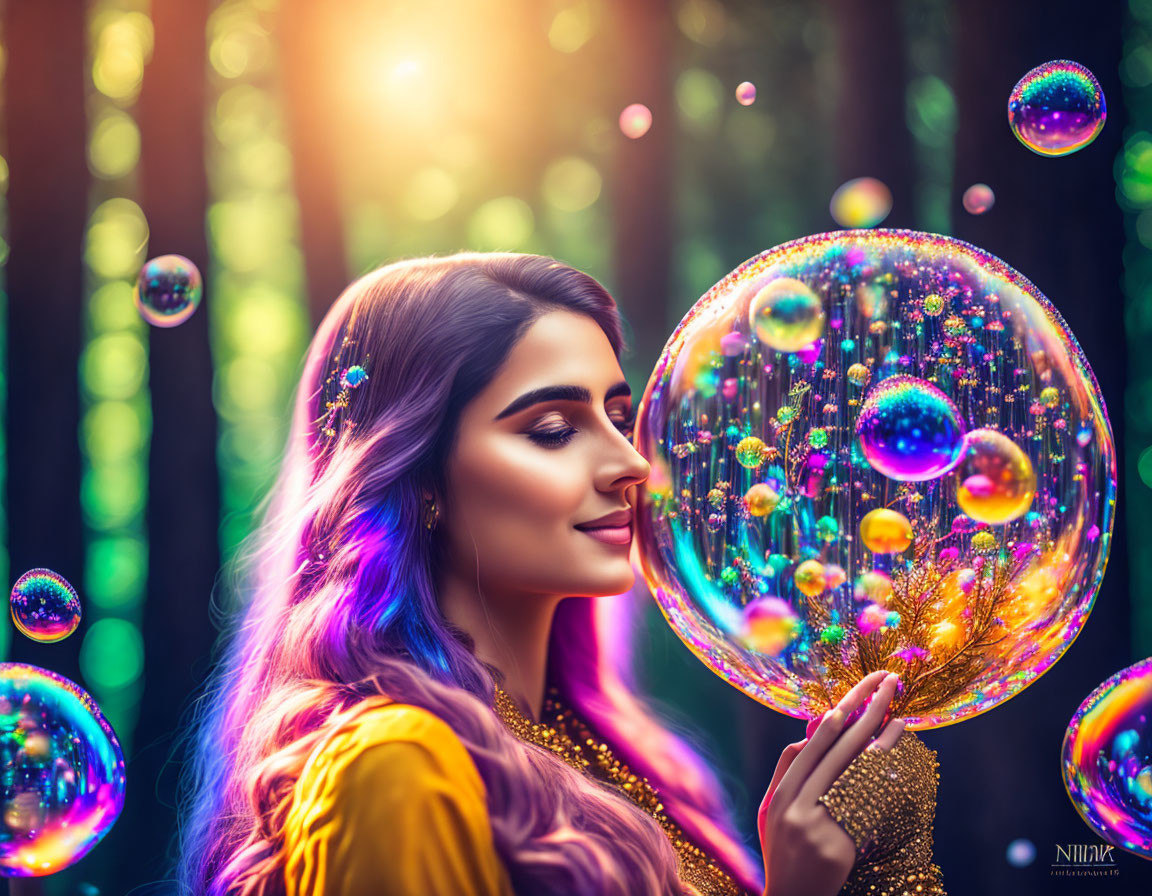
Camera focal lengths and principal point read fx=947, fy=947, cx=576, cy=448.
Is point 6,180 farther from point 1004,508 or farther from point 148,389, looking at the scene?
point 1004,508

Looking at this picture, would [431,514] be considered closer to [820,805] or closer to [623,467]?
[623,467]

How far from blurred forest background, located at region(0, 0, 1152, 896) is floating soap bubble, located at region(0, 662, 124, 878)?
1.25 ft

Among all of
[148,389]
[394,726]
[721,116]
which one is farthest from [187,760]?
[721,116]

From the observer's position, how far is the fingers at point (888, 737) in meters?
1.01

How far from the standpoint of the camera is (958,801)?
5.72 feet

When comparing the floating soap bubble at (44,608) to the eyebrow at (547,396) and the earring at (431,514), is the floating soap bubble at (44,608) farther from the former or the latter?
the eyebrow at (547,396)

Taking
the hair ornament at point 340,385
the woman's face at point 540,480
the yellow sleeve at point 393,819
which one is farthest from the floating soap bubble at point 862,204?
the yellow sleeve at point 393,819

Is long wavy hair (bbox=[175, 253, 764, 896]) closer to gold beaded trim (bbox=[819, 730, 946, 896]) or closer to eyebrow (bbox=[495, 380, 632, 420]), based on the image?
eyebrow (bbox=[495, 380, 632, 420])

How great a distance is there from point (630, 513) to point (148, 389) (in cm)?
111

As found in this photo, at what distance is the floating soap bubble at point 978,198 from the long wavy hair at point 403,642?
784mm

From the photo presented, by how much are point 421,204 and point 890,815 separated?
4.41 ft

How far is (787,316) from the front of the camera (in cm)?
98

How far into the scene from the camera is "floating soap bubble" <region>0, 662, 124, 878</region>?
1.32 m

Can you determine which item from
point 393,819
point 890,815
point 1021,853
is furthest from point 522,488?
point 1021,853
